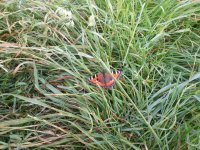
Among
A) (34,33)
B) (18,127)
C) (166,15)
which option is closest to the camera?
(18,127)

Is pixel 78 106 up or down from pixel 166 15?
down

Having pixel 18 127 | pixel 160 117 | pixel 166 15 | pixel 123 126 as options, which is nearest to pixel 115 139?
pixel 123 126

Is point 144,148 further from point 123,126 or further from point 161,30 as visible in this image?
point 161,30
